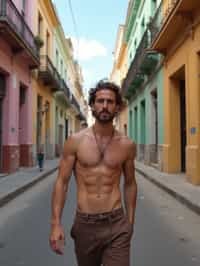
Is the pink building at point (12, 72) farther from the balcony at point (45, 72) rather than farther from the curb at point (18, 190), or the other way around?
the balcony at point (45, 72)

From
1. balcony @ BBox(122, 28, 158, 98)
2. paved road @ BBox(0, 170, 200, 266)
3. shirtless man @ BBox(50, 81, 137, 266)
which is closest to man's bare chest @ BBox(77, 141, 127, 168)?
shirtless man @ BBox(50, 81, 137, 266)

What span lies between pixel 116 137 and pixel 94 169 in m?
0.29

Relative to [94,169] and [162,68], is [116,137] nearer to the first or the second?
[94,169]

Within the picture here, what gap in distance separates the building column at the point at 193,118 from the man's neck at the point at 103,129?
847 cm

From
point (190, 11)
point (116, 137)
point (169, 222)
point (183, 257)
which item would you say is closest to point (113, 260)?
point (116, 137)

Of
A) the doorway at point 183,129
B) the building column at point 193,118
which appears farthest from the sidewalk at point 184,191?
the doorway at point 183,129

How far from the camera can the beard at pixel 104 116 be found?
2369 millimetres

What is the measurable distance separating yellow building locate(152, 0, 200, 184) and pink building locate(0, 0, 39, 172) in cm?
541

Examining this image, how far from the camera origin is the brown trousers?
7.52ft

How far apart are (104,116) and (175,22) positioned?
34.4 feet

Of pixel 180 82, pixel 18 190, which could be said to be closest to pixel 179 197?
pixel 18 190

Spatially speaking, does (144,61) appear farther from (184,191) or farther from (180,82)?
(184,191)

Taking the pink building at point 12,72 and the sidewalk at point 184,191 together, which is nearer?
the sidewalk at point 184,191

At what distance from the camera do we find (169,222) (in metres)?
6.29
